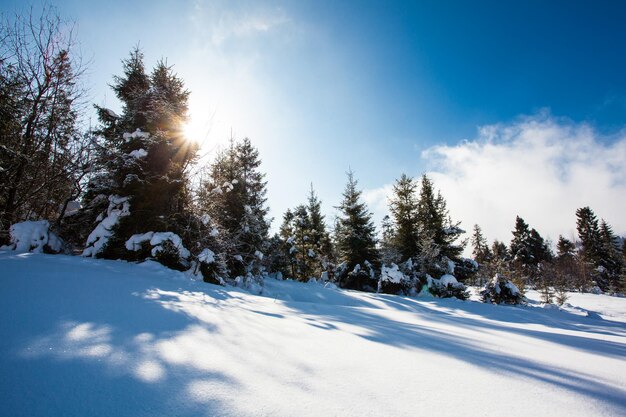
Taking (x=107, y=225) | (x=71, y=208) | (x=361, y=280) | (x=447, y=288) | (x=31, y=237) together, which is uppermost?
(x=71, y=208)

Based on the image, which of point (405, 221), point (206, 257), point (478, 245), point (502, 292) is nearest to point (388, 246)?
point (405, 221)

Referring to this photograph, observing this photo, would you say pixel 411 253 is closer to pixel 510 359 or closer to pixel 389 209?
pixel 389 209

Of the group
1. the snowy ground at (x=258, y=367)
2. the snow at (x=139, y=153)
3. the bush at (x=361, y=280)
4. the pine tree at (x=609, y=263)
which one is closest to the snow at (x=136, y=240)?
the snow at (x=139, y=153)

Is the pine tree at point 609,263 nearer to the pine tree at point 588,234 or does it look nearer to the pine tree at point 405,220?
the pine tree at point 588,234

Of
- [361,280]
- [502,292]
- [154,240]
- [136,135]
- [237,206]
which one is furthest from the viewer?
[361,280]

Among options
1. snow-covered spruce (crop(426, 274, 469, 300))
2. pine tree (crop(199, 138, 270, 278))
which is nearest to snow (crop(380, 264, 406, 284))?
snow-covered spruce (crop(426, 274, 469, 300))

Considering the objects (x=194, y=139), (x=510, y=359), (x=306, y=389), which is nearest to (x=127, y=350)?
(x=306, y=389)

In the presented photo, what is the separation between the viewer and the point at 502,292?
36.9 feet

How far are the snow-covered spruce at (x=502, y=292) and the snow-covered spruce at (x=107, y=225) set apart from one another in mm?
14126

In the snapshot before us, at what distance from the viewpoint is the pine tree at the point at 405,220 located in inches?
747

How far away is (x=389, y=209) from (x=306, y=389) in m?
20.6

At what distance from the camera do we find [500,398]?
1.20m

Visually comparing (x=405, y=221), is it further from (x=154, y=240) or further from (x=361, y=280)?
(x=154, y=240)

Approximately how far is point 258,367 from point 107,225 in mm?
7136
